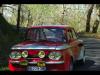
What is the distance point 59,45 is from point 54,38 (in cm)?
53

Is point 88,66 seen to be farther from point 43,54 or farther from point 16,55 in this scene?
point 16,55

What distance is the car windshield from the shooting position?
29.3 ft

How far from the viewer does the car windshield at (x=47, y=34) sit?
8.94m

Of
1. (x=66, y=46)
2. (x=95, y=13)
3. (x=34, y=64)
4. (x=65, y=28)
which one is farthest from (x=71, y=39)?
(x=95, y=13)

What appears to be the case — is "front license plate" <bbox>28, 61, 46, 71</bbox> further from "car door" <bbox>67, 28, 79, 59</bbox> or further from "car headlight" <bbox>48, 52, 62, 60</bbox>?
"car door" <bbox>67, 28, 79, 59</bbox>

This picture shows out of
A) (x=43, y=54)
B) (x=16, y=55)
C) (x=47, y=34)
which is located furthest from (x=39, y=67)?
(x=47, y=34)

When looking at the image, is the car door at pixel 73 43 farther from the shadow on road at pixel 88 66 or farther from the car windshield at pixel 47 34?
the shadow on road at pixel 88 66

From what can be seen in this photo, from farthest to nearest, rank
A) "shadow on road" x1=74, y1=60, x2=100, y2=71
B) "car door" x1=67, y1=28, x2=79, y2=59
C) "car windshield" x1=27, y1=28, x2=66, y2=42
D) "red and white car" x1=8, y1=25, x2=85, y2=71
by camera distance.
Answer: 1. "shadow on road" x1=74, y1=60, x2=100, y2=71
2. "car door" x1=67, y1=28, x2=79, y2=59
3. "car windshield" x1=27, y1=28, x2=66, y2=42
4. "red and white car" x1=8, y1=25, x2=85, y2=71

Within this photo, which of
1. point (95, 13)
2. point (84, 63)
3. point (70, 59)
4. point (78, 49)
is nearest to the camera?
point (70, 59)

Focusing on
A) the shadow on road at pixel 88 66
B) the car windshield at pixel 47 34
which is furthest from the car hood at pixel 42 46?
the shadow on road at pixel 88 66

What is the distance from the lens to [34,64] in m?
8.25

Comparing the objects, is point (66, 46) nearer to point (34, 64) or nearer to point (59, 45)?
point (59, 45)

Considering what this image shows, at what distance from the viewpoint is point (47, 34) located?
9.03 metres

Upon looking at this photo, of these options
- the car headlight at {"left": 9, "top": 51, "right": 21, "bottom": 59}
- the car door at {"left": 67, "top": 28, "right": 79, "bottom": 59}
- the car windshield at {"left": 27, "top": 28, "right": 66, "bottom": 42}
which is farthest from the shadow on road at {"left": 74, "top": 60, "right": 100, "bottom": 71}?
the car headlight at {"left": 9, "top": 51, "right": 21, "bottom": 59}
